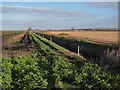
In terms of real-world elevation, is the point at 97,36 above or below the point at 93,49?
above

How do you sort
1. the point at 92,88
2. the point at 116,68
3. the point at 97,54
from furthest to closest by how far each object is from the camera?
the point at 97,54 → the point at 116,68 → the point at 92,88

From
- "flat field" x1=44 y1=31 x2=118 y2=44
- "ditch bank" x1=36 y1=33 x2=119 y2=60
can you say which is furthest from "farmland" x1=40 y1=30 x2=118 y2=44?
"ditch bank" x1=36 y1=33 x2=119 y2=60

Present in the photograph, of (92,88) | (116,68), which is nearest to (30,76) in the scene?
(92,88)

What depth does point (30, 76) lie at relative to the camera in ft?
21.2

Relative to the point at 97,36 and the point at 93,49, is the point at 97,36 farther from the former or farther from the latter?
the point at 93,49

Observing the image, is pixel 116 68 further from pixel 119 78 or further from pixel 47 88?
pixel 47 88

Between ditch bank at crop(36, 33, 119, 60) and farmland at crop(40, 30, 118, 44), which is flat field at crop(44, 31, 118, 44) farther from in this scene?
ditch bank at crop(36, 33, 119, 60)

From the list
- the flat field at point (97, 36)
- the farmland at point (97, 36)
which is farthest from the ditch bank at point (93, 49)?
the farmland at point (97, 36)

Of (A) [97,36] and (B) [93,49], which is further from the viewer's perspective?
(A) [97,36]

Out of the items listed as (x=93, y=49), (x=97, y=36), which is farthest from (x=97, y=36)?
(x=93, y=49)

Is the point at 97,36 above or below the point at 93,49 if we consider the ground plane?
above

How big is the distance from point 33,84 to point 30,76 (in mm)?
779

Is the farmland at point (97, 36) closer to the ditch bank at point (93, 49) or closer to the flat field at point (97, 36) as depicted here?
the flat field at point (97, 36)

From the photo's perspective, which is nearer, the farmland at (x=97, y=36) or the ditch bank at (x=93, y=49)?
the ditch bank at (x=93, y=49)
